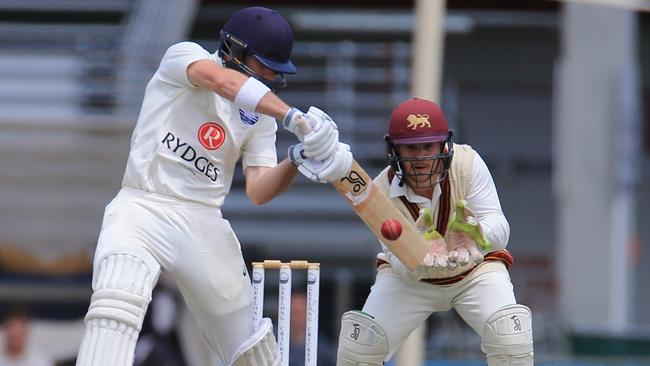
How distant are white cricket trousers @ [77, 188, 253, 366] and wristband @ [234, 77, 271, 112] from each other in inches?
20.0

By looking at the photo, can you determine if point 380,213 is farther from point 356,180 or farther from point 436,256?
point 436,256

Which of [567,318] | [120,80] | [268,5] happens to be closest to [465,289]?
[120,80]

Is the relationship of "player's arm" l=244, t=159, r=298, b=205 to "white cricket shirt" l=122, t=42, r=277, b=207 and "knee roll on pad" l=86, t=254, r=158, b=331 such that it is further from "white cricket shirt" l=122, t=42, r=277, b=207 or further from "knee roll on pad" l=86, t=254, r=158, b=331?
"knee roll on pad" l=86, t=254, r=158, b=331

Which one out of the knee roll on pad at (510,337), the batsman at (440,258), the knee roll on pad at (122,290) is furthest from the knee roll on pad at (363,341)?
the knee roll on pad at (122,290)

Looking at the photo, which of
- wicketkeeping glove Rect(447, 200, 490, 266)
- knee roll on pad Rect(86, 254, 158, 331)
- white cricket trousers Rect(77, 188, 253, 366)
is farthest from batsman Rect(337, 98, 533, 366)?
knee roll on pad Rect(86, 254, 158, 331)

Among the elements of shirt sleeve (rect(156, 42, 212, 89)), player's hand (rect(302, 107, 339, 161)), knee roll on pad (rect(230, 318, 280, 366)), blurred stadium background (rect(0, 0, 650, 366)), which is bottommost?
knee roll on pad (rect(230, 318, 280, 366))

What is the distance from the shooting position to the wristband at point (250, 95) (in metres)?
4.95

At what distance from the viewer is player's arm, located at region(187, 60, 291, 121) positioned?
4938mm

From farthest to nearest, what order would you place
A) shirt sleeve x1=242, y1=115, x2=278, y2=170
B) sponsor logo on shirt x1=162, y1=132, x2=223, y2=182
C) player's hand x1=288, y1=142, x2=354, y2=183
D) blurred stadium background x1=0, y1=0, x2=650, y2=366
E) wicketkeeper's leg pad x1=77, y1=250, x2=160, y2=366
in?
blurred stadium background x1=0, y1=0, x2=650, y2=366, shirt sleeve x1=242, y1=115, x2=278, y2=170, sponsor logo on shirt x1=162, y1=132, x2=223, y2=182, player's hand x1=288, y1=142, x2=354, y2=183, wicketkeeper's leg pad x1=77, y1=250, x2=160, y2=366

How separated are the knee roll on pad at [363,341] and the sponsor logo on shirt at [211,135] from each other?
2.83 ft

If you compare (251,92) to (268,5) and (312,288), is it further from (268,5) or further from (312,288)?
(268,5)

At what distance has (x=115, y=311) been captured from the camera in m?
4.83

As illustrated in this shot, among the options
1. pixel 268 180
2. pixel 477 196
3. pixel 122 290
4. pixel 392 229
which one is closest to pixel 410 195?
pixel 477 196

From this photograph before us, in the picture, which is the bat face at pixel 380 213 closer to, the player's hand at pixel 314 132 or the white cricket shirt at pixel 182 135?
the player's hand at pixel 314 132
